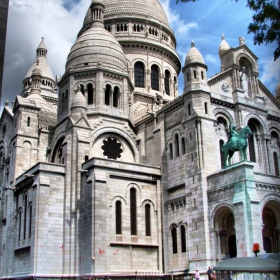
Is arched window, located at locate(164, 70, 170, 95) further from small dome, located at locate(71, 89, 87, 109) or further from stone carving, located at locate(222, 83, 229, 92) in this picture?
small dome, located at locate(71, 89, 87, 109)

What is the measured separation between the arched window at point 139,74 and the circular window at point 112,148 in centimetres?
1362

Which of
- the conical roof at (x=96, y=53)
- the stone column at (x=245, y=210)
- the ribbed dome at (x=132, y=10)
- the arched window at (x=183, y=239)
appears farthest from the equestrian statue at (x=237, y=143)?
the ribbed dome at (x=132, y=10)

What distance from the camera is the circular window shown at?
42469 mm

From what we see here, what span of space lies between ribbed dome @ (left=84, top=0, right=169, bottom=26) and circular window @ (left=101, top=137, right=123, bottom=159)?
21505mm

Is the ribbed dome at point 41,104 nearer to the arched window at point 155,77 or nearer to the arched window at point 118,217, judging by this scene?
the arched window at point 155,77

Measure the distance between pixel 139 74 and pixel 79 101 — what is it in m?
16.0

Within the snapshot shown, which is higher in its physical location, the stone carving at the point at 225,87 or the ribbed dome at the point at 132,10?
the ribbed dome at the point at 132,10

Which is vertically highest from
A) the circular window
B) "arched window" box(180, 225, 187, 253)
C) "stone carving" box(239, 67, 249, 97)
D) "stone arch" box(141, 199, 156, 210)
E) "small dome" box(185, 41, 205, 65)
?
"small dome" box(185, 41, 205, 65)

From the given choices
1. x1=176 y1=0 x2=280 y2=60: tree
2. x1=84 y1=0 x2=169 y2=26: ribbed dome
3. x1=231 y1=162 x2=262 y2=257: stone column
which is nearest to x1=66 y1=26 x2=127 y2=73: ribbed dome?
x1=84 y1=0 x2=169 y2=26: ribbed dome

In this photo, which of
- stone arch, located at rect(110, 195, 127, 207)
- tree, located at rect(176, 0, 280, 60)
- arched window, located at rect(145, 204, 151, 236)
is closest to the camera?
tree, located at rect(176, 0, 280, 60)

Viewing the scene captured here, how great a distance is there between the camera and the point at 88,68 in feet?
146

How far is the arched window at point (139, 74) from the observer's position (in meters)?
55.3

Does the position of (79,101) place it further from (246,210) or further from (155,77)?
(246,210)

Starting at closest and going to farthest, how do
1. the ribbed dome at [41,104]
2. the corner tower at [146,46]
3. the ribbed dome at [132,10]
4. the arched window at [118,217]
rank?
1. the arched window at [118,217]
2. the ribbed dome at [41,104]
3. the corner tower at [146,46]
4. the ribbed dome at [132,10]
